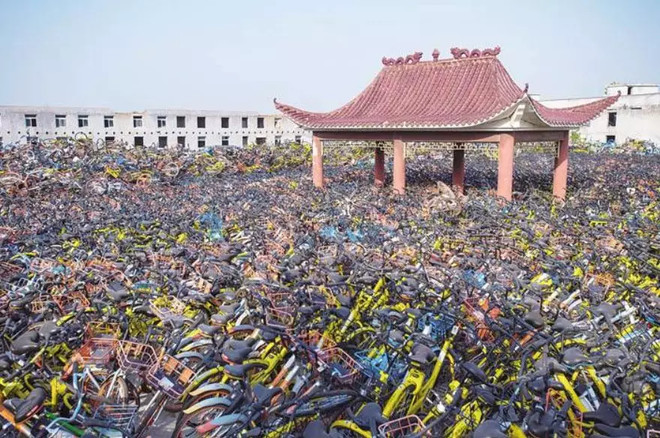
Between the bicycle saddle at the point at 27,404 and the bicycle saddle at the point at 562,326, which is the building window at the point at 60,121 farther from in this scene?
the bicycle saddle at the point at 562,326

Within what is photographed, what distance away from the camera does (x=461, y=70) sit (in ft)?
47.0

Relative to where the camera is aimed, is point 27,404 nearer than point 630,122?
Yes

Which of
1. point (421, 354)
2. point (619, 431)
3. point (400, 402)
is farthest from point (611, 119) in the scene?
point (619, 431)

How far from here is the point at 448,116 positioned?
1272cm

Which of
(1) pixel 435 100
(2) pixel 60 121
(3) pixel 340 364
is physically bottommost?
(3) pixel 340 364

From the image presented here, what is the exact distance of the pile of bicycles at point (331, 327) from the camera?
125 inches

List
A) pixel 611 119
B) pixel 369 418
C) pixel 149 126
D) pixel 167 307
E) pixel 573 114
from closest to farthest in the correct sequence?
pixel 369 418
pixel 167 307
pixel 573 114
pixel 149 126
pixel 611 119

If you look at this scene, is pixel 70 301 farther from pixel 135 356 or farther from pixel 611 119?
pixel 611 119

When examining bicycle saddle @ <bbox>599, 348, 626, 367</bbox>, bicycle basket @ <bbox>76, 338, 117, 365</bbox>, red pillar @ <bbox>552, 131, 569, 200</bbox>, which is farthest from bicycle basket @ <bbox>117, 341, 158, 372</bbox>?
red pillar @ <bbox>552, 131, 569, 200</bbox>

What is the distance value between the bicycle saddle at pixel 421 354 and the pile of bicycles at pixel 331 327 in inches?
0.5

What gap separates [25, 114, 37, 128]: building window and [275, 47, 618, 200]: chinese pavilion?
26.1 metres

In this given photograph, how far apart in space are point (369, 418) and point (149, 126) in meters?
38.9

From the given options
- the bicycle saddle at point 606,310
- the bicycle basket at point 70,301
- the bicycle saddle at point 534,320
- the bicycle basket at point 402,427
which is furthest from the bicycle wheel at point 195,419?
the bicycle saddle at point 606,310

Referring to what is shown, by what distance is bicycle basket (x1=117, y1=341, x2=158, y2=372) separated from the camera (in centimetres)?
385
